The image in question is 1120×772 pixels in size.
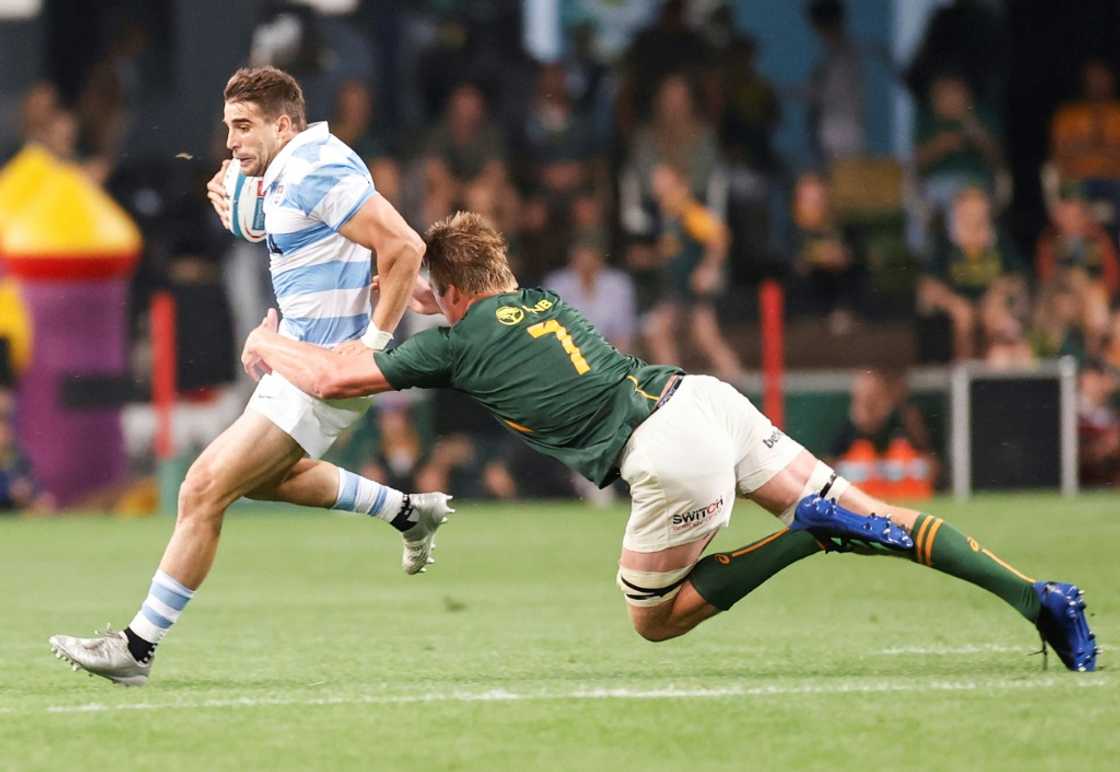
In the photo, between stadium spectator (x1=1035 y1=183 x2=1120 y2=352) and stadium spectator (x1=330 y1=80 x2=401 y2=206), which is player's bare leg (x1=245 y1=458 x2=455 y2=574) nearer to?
stadium spectator (x1=330 y1=80 x2=401 y2=206)

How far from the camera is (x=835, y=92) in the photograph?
1847 cm

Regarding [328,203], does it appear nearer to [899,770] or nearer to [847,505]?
[847,505]

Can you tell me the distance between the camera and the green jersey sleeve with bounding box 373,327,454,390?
714 centimetres

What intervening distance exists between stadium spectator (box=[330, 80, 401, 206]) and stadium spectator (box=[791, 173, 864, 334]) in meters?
3.06

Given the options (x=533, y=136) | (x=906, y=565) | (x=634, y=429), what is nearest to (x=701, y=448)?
(x=634, y=429)

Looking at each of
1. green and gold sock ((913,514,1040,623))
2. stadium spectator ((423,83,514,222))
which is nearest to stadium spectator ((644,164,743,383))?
stadium spectator ((423,83,514,222))

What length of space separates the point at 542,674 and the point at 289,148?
199 cm

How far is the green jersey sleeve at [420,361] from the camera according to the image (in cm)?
714

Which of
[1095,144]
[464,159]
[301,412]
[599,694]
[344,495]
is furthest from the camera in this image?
[1095,144]

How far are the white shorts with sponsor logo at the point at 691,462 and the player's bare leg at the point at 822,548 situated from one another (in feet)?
0.23

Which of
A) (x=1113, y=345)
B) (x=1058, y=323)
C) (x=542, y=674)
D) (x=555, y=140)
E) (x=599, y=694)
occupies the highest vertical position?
(x=555, y=140)

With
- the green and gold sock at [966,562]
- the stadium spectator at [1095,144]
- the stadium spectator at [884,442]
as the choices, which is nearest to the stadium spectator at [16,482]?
the stadium spectator at [884,442]

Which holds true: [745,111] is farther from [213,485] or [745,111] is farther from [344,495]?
[213,485]

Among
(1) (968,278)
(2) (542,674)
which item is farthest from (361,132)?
(2) (542,674)
